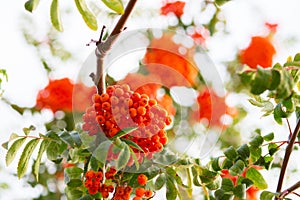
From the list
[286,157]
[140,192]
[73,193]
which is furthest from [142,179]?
[286,157]

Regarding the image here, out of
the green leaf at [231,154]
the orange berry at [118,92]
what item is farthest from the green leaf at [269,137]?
the orange berry at [118,92]

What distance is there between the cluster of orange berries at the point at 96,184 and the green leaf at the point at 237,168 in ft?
0.65

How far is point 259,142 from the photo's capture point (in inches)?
36.5

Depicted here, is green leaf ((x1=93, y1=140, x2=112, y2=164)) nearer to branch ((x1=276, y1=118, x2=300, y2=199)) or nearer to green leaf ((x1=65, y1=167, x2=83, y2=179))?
green leaf ((x1=65, y1=167, x2=83, y2=179))

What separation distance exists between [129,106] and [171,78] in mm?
459

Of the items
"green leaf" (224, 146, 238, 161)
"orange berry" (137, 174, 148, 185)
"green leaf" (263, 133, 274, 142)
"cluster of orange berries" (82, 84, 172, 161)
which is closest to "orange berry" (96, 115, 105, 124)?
"cluster of orange berries" (82, 84, 172, 161)

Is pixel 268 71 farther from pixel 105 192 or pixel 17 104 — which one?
pixel 17 104

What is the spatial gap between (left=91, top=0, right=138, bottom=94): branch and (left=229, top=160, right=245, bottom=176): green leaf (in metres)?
0.25

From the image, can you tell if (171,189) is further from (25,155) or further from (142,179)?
(25,155)

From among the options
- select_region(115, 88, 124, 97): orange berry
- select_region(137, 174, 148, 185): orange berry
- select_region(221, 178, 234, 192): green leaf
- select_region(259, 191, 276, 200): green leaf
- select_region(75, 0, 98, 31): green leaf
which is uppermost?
select_region(75, 0, 98, 31): green leaf

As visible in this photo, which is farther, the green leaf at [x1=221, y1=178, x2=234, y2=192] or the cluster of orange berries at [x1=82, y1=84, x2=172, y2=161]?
the green leaf at [x1=221, y1=178, x2=234, y2=192]

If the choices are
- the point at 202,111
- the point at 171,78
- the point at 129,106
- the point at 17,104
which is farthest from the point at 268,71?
the point at 17,104

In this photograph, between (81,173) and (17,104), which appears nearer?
(81,173)

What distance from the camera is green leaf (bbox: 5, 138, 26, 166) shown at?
0.88m
